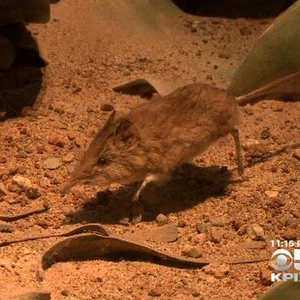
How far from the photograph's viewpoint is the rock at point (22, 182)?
3.78 meters

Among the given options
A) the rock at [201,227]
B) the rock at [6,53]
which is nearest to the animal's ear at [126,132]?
the rock at [201,227]

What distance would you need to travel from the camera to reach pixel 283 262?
3.10 meters

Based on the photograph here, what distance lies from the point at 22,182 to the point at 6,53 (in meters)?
1.18

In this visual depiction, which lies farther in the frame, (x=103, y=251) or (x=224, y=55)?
(x=224, y=55)

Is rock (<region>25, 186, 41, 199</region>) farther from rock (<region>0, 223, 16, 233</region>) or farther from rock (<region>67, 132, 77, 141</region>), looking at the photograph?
rock (<region>67, 132, 77, 141</region>)

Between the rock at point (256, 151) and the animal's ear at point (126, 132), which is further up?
the animal's ear at point (126, 132)

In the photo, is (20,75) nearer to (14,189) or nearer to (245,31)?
(14,189)

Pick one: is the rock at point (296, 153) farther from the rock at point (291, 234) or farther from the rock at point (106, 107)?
the rock at point (106, 107)

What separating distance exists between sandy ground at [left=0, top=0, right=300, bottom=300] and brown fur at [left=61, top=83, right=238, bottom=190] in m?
0.23

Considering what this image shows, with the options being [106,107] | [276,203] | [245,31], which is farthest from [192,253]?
[245,31]

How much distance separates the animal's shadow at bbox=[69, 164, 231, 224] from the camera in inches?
143

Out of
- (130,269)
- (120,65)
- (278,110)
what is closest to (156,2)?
(120,65)

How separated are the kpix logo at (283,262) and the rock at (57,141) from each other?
151 cm

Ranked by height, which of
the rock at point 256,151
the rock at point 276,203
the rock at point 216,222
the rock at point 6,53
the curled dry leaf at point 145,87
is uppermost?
the rock at point 6,53
